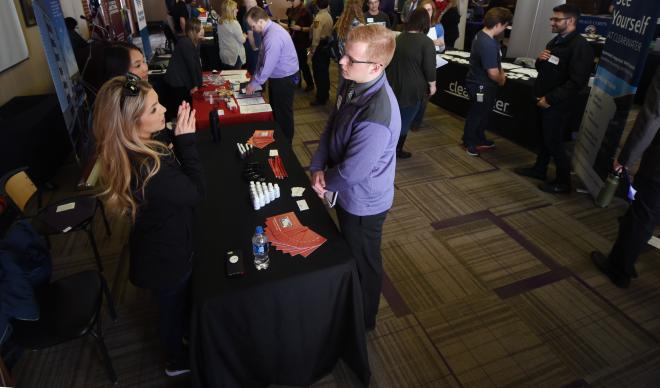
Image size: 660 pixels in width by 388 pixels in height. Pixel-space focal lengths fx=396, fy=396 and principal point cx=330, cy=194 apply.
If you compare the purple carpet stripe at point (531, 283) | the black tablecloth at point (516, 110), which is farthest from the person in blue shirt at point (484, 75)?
the purple carpet stripe at point (531, 283)

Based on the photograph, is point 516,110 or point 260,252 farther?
point 516,110

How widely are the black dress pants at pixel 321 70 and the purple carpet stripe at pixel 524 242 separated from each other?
3325mm

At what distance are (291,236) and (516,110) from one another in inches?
142

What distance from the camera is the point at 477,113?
4.11m

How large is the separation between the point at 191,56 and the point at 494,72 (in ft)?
9.56

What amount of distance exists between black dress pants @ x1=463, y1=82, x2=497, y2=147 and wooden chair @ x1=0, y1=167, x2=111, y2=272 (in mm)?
3478

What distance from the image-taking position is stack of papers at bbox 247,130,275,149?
2.66m

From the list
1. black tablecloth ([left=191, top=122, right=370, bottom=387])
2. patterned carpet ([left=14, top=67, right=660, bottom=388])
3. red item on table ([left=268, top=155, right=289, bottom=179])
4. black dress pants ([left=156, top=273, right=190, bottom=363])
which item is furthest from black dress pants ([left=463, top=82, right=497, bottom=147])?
black dress pants ([left=156, top=273, right=190, bottom=363])

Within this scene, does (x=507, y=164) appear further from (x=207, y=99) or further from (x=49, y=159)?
(x=49, y=159)

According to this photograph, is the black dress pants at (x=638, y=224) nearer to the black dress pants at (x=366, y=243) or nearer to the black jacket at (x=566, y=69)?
the black jacket at (x=566, y=69)

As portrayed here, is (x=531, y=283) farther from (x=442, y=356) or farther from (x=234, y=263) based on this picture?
(x=234, y=263)

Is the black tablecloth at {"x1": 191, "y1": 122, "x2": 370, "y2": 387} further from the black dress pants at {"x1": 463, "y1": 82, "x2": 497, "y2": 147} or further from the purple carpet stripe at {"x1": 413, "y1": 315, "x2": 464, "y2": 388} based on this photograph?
the black dress pants at {"x1": 463, "y1": 82, "x2": 497, "y2": 147}

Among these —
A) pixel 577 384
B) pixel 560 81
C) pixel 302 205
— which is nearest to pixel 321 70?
pixel 560 81

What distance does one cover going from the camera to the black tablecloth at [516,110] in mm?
4148
